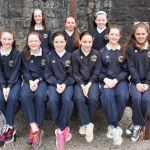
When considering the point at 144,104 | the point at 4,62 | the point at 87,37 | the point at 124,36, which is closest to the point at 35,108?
the point at 4,62

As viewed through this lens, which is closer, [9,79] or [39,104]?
[39,104]

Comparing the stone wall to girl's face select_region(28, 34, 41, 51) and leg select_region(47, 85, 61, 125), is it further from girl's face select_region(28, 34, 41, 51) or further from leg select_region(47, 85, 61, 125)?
leg select_region(47, 85, 61, 125)

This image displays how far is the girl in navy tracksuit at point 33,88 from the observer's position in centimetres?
284

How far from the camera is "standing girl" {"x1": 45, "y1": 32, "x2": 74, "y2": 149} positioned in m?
2.81

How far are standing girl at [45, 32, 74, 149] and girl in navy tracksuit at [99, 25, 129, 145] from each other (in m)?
0.41

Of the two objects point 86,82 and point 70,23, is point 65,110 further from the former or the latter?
point 70,23

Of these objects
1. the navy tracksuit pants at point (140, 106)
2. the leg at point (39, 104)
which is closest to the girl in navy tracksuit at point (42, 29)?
the leg at point (39, 104)

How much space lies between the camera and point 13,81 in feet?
9.98

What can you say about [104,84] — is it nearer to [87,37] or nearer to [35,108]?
[87,37]

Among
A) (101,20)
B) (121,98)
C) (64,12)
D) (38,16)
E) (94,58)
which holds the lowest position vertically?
(121,98)

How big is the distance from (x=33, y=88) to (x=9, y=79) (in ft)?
1.14

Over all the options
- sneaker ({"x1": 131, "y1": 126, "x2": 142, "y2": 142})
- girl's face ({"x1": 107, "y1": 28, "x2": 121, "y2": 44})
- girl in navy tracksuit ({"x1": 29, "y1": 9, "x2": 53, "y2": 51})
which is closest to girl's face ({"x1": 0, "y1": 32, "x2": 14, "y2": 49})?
girl in navy tracksuit ({"x1": 29, "y1": 9, "x2": 53, "y2": 51})

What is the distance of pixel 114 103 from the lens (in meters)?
2.87

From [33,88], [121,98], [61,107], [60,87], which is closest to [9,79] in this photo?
[33,88]
